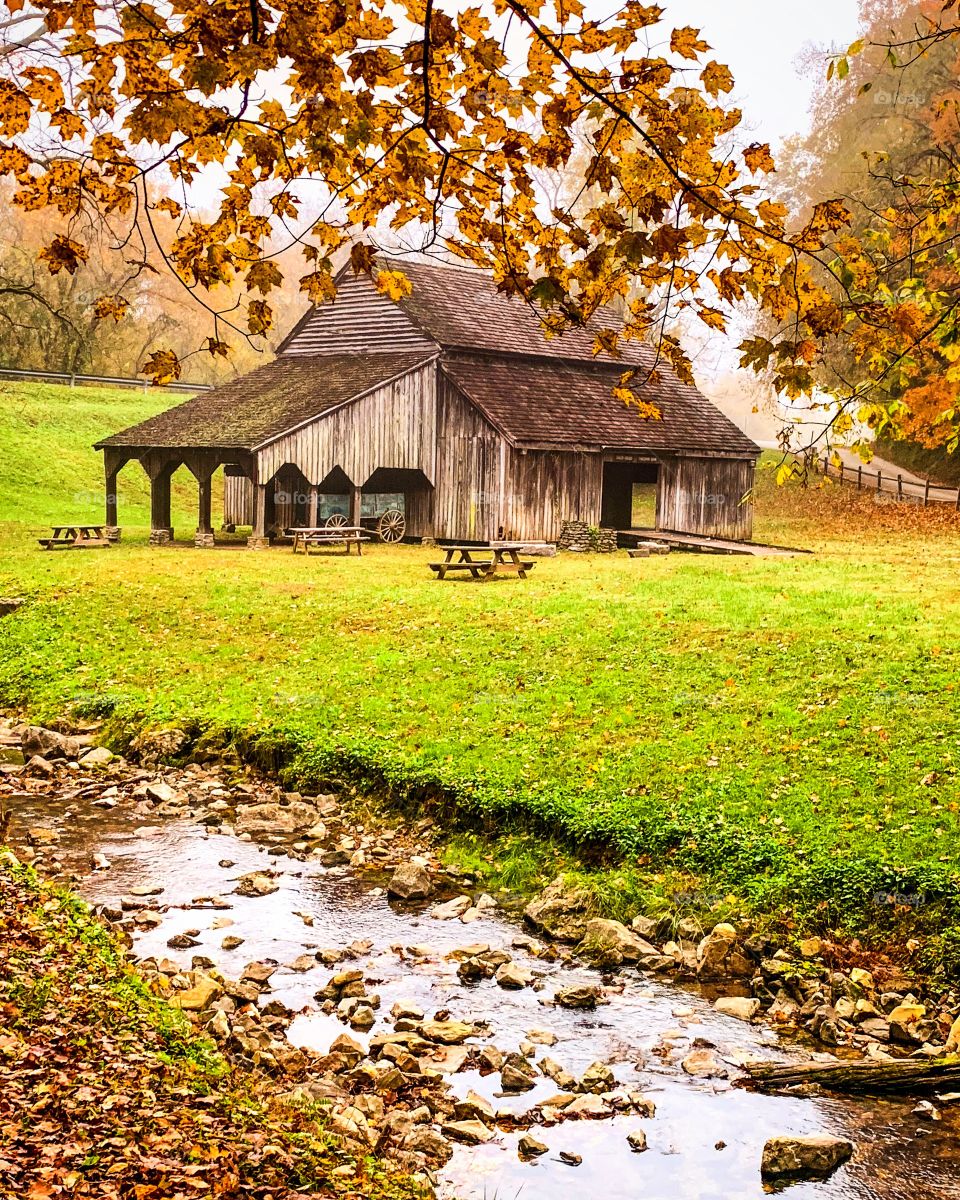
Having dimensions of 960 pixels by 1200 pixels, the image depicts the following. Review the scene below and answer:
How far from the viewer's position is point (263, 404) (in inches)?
1435

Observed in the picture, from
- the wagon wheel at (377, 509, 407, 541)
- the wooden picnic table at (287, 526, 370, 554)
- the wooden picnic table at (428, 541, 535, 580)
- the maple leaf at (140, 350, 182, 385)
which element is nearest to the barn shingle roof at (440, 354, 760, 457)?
the wagon wheel at (377, 509, 407, 541)

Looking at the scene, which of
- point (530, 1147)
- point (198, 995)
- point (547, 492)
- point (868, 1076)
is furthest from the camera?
point (547, 492)

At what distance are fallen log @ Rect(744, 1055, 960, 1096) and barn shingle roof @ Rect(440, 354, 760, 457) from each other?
27423mm

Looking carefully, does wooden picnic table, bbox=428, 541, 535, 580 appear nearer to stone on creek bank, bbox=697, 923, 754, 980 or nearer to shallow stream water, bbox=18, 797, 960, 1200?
shallow stream water, bbox=18, 797, 960, 1200

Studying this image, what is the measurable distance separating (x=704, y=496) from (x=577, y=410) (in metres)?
6.09

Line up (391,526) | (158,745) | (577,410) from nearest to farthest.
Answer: (158,745) → (391,526) → (577,410)

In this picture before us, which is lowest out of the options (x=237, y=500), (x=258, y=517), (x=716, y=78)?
(x=258, y=517)

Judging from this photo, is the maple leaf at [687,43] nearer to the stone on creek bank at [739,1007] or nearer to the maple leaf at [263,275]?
the maple leaf at [263,275]

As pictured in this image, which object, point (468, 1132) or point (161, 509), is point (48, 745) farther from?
point (161, 509)

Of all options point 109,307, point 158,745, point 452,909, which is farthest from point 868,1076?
point 158,745

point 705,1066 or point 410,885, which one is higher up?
point 410,885

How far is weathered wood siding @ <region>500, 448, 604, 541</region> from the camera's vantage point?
35.5 metres

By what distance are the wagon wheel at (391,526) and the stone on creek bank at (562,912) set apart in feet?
89.2

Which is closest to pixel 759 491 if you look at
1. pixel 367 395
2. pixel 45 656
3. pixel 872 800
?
pixel 367 395
